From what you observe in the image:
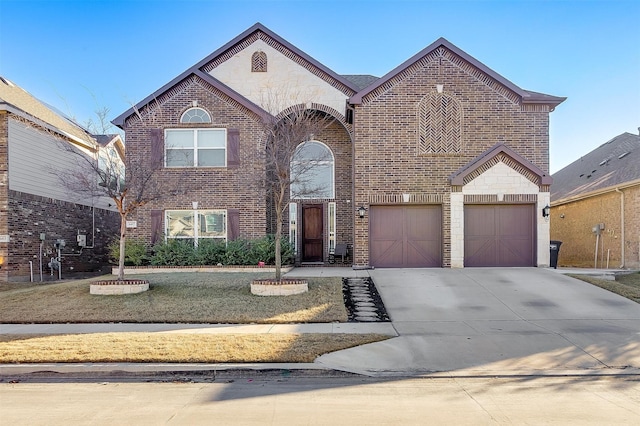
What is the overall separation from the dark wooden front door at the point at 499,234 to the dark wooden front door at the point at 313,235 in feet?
18.2

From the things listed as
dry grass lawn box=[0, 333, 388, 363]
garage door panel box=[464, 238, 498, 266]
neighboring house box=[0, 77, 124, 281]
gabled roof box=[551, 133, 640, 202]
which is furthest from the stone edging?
gabled roof box=[551, 133, 640, 202]

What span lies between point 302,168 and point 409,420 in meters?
9.32

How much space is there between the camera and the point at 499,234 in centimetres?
1596

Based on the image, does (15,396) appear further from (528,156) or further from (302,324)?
(528,156)

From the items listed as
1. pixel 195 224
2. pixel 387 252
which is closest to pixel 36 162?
pixel 195 224

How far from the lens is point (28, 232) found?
1689 cm

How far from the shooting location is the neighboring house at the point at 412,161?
15758mm

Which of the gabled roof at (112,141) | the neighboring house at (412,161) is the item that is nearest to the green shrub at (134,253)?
the neighboring house at (412,161)

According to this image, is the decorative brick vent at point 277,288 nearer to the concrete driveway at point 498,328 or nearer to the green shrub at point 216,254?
the concrete driveway at point 498,328

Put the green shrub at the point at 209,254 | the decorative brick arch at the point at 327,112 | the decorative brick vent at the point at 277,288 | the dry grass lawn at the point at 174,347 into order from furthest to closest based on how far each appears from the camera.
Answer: the decorative brick arch at the point at 327,112 < the green shrub at the point at 209,254 < the decorative brick vent at the point at 277,288 < the dry grass lawn at the point at 174,347

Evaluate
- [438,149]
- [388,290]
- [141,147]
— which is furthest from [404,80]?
[141,147]

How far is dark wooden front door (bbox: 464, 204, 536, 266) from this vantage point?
15914 millimetres

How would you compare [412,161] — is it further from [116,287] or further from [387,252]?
[116,287]

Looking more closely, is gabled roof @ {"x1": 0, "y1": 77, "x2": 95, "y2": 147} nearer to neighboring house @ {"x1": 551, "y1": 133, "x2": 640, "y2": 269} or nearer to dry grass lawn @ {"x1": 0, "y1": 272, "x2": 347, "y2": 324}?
dry grass lawn @ {"x1": 0, "y1": 272, "x2": 347, "y2": 324}
